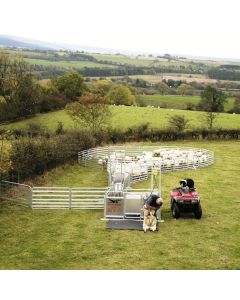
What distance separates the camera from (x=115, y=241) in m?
17.3

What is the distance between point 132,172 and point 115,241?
11873mm

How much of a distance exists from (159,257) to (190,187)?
19.8 feet

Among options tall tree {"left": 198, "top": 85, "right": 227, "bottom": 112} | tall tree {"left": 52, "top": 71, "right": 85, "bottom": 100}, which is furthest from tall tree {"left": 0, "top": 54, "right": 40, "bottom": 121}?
tall tree {"left": 198, "top": 85, "right": 227, "bottom": 112}

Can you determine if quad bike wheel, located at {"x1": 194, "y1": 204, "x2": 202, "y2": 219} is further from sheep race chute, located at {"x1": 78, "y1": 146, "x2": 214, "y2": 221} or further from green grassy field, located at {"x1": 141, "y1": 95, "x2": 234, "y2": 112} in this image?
green grassy field, located at {"x1": 141, "y1": 95, "x2": 234, "y2": 112}

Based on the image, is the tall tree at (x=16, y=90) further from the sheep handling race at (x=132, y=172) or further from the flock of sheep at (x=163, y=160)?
the flock of sheep at (x=163, y=160)

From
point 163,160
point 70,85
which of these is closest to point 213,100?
point 70,85

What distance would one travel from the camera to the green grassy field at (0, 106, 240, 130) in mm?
55344

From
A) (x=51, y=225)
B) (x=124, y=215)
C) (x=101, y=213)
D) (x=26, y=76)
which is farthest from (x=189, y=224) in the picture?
(x=26, y=76)

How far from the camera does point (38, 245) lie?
16891 millimetres

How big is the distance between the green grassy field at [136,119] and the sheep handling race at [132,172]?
1564cm

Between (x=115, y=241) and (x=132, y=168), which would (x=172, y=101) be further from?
(x=115, y=241)

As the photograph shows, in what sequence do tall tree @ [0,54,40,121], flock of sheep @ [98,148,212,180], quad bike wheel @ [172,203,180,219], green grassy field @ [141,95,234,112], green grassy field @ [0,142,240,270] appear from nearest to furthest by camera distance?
green grassy field @ [0,142,240,270], quad bike wheel @ [172,203,180,219], flock of sheep @ [98,148,212,180], tall tree @ [0,54,40,121], green grassy field @ [141,95,234,112]

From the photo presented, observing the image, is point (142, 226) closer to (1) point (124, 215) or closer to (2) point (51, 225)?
(1) point (124, 215)

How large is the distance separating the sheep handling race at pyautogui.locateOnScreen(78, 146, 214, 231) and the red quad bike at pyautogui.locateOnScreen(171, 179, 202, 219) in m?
0.90
